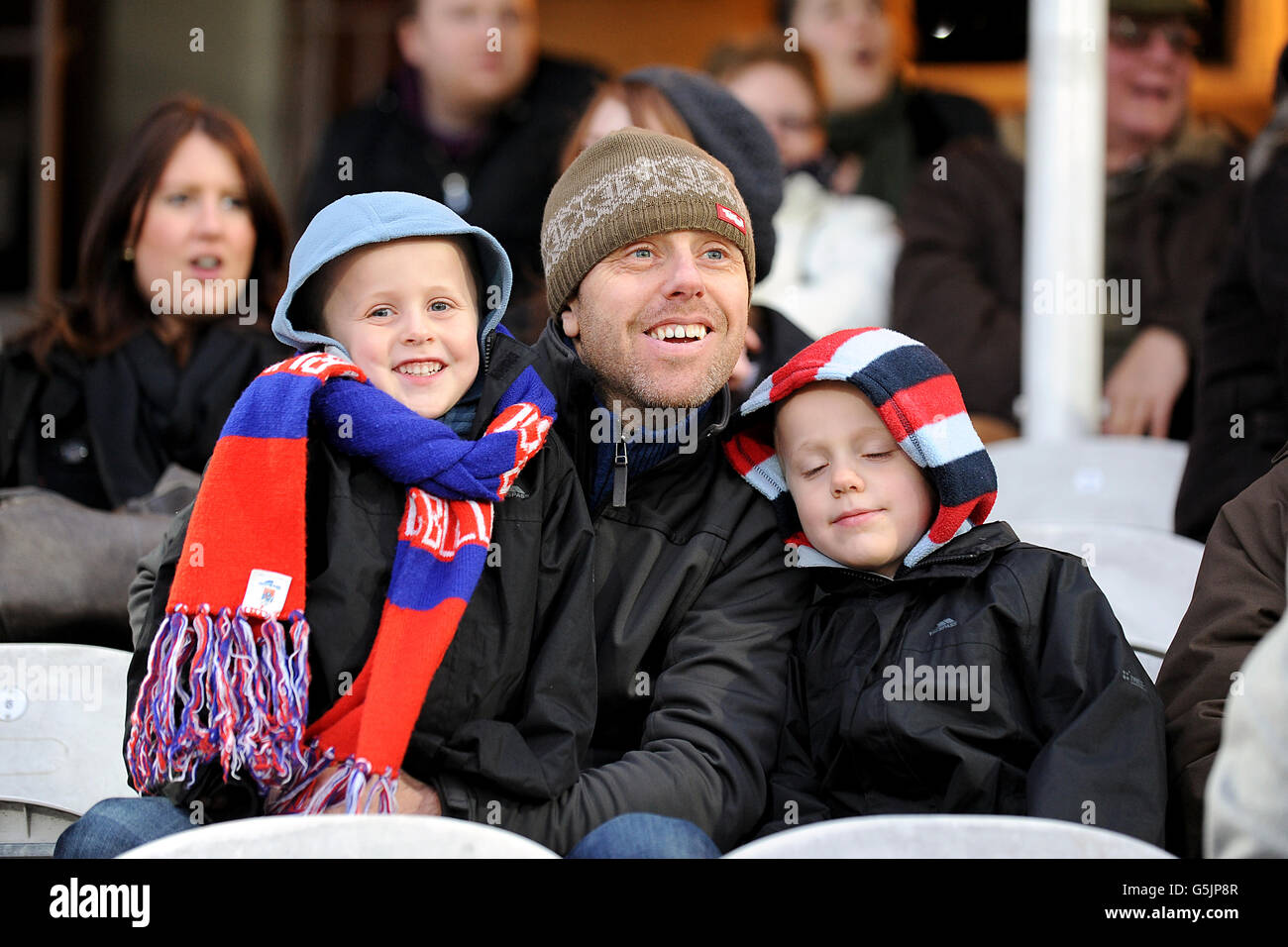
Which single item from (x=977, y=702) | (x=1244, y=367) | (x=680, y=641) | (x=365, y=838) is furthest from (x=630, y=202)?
(x=1244, y=367)

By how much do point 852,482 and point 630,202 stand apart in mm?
552

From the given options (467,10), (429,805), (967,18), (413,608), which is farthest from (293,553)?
(967,18)

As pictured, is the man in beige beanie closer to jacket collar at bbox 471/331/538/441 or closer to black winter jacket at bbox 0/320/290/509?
jacket collar at bbox 471/331/538/441

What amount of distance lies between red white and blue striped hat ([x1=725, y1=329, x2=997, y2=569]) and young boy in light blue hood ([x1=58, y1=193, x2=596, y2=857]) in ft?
1.22

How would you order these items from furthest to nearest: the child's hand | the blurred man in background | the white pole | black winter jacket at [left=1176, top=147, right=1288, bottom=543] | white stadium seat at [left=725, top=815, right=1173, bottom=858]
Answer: the blurred man in background, the white pole, black winter jacket at [left=1176, top=147, right=1288, bottom=543], the child's hand, white stadium seat at [left=725, top=815, right=1173, bottom=858]

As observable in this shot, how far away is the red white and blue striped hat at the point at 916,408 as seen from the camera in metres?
2.25

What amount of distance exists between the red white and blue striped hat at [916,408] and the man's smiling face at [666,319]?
4.4 inches

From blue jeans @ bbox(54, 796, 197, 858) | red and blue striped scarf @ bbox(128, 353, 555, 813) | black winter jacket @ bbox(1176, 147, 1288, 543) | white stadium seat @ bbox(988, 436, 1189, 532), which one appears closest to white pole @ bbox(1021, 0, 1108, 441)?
white stadium seat @ bbox(988, 436, 1189, 532)

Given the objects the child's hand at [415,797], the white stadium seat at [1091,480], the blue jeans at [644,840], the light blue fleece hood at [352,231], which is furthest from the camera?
the white stadium seat at [1091,480]

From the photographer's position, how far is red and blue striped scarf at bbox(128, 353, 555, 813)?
198 centimetres

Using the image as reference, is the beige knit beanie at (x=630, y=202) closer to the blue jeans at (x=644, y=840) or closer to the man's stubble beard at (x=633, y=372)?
the man's stubble beard at (x=633, y=372)

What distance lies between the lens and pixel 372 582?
6.93ft

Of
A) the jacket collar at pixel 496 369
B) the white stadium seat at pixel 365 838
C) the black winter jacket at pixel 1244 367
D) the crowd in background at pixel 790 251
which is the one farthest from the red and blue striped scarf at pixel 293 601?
the black winter jacket at pixel 1244 367
